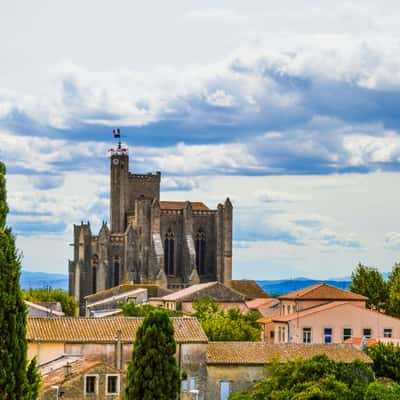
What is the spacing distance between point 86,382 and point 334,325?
111 ft

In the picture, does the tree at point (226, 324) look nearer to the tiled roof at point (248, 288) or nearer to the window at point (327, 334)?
the window at point (327, 334)

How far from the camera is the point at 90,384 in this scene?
2169 inches

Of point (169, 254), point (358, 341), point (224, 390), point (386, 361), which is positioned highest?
point (169, 254)

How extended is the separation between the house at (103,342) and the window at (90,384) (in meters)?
5.62

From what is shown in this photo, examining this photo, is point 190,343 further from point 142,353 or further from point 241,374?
point 142,353

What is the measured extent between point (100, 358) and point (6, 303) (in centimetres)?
2685

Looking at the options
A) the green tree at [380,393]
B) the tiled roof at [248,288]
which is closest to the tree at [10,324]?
the green tree at [380,393]

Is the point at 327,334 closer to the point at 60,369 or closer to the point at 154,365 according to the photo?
the point at 60,369

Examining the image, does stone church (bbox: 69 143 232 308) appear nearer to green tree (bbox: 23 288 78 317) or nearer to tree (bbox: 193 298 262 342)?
green tree (bbox: 23 288 78 317)

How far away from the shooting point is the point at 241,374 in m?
65.1

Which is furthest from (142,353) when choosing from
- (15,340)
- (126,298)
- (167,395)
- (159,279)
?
(159,279)

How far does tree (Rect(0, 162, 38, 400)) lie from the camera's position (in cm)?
3581

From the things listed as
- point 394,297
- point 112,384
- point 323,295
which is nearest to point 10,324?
point 112,384

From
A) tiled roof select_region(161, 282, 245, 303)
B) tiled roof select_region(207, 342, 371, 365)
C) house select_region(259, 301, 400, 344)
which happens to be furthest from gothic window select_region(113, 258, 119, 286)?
tiled roof select_region(207, 342, 371, 365)
